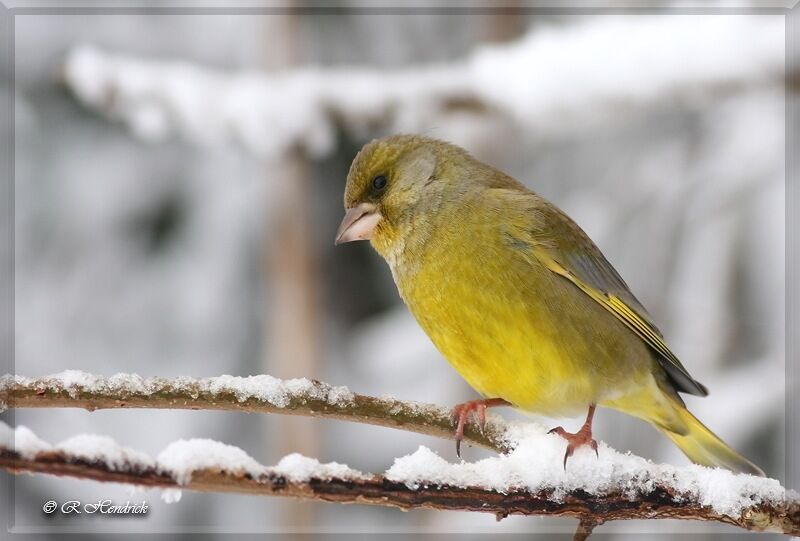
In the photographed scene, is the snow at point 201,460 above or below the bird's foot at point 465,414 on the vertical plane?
below

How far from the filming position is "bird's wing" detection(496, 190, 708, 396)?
9.47 feet

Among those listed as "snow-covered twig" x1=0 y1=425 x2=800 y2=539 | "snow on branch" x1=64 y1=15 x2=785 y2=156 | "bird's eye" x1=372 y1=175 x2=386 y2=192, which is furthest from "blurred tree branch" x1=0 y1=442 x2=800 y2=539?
"snow on branch" x1=64 y1=15 x2=785 y2=156

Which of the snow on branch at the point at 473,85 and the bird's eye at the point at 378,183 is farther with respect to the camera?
the snow on branch at the point at 473,85

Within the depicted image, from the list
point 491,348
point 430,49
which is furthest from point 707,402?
point 430,49

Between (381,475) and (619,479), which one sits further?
(619,479)

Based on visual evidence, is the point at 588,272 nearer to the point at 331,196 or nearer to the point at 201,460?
the point at 201,460

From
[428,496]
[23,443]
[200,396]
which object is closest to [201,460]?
[200,396]

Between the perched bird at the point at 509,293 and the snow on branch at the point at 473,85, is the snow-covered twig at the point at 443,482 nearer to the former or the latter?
the perched bird at the point at 509,293

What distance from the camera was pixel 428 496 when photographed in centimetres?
190

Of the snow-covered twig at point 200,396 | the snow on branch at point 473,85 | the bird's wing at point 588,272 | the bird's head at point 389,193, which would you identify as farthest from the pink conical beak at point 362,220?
the snow on branch at point 473,85

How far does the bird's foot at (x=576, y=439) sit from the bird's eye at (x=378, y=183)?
95 centimetres

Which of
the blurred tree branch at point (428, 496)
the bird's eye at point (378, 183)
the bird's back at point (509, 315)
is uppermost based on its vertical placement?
Answer: the bird's eye at point (378, 183)

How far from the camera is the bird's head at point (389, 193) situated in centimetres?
288

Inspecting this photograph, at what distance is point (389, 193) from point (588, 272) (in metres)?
0.70
